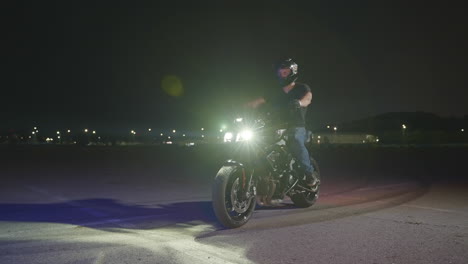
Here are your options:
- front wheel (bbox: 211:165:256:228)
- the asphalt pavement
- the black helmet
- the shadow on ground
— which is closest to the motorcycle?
front wheel (bbox: 211:165:256:228)

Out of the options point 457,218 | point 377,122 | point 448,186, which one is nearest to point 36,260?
point 457,218

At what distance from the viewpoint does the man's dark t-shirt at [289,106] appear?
746 centimetres

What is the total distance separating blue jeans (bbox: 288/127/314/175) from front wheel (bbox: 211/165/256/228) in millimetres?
1119

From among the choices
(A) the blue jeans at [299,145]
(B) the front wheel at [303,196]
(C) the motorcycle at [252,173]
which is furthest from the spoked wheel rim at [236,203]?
(B) the front wheel at [303,196]

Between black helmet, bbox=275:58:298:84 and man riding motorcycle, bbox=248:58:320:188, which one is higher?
black helmet, bbox=275:58:298:84

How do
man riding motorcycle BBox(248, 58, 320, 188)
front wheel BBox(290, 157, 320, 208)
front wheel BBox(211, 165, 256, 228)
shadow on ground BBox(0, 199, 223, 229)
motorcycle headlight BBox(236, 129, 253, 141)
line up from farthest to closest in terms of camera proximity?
front wheel BBox(290, 157, 320, 208) → man riding motorcycle BBox(248, 58, 320, 188) → motorcycle headlight BBox(236, 129, 253, 141) → shadow on ground BBox(0, 199, 223, 229) → front wheel BBox(211, 165, 256, 228)

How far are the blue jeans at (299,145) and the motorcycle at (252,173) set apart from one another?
0.27ft

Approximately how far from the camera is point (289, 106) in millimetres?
7430

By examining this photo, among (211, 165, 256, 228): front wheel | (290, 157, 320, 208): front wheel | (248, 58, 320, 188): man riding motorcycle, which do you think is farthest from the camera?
(290, 157, 320, 208): front wheel

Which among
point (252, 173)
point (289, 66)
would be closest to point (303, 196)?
point (252, 173)

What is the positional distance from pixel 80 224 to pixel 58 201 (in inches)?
112

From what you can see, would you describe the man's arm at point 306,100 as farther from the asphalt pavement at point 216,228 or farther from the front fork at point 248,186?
the asphalt pavement at point 216,228

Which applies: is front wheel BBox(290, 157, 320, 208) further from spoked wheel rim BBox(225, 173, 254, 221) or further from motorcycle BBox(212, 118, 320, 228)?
spoked wheel rim BBox(225, 173, 254, 221)

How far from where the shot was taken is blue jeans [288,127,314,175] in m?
7.68
